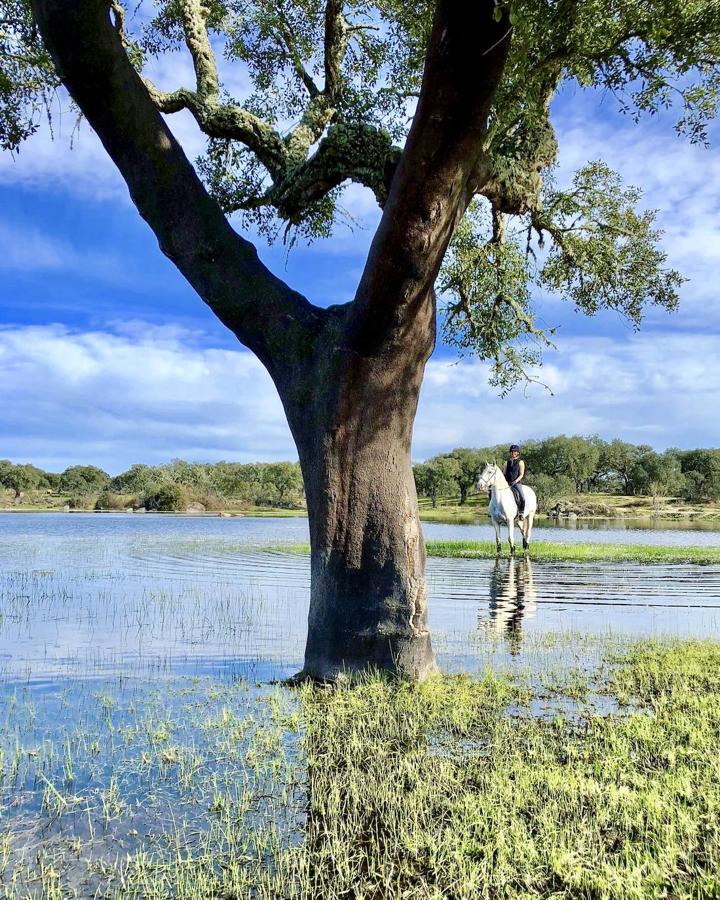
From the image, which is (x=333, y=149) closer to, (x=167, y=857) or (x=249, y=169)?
(x=249, y=169)

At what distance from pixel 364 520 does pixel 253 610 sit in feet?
22.9

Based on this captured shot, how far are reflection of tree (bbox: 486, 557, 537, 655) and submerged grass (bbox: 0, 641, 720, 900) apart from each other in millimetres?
3546

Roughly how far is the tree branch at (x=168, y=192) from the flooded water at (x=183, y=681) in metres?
3.97

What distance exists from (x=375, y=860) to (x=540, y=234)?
11540 millimetres

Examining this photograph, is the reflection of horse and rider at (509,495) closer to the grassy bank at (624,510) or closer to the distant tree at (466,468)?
the grassy bank at (624,510)

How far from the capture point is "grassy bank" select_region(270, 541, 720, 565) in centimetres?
2420

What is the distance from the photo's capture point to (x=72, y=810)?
4582 millimetres

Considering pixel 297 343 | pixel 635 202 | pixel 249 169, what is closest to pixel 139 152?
pixel 297 343

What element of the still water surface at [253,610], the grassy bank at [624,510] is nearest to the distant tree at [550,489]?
the grassy bank at [624,510]

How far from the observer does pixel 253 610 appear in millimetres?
13891

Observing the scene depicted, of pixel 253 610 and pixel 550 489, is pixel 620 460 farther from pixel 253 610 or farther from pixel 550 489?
pixel 253 610

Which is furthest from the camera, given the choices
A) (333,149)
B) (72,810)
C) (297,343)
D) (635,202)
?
(635,202)

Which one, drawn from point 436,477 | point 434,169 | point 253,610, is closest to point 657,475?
point 436,477

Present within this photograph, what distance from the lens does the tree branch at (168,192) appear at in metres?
7.02
